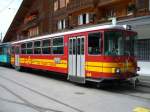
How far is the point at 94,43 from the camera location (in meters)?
17.8

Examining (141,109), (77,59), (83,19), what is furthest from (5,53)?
(141,109)

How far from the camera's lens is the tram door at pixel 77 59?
18.8 metres

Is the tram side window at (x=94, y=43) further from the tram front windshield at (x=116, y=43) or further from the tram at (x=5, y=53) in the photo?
the tram at (x=5, y=53)

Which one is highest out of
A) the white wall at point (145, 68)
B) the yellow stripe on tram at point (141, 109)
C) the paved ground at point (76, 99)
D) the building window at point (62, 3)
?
the building window at point (62, 3)

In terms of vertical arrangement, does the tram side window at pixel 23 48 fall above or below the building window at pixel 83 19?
below

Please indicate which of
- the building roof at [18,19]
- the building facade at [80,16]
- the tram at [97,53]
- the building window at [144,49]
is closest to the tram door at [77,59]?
the tram at [97,53]

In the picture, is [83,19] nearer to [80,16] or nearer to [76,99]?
[80,16]

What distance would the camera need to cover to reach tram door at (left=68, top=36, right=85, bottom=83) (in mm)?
18828

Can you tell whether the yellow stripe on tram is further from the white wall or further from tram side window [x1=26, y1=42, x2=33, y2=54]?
tram side window [x1=26, y1=42, x2=33, y2=54]

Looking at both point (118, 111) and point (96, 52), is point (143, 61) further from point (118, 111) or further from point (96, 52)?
point (118, 111)

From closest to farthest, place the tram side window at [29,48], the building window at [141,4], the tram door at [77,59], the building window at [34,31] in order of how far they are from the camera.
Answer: the tram door at [77,59], the tram side window at [29,48], the building window at [141,4], the building window at [34,31]

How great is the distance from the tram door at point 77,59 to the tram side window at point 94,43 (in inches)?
24.6

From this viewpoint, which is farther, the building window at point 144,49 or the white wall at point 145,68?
the building window at point 144,49

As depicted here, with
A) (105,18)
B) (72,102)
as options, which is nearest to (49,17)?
(105,18)
